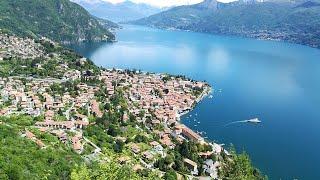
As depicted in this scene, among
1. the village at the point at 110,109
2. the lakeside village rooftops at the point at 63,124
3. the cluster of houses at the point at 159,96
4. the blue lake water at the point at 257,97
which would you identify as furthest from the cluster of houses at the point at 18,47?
the lakeside village rooftops at the point at 63,124

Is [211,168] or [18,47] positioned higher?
[18,47]

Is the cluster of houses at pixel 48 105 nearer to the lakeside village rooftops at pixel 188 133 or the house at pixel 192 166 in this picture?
the lakeside village rooftops at pixel 188 133

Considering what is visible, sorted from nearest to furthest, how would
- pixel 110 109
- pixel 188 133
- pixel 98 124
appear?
pixel 98 124
pixel 188 133
pixel 110 109

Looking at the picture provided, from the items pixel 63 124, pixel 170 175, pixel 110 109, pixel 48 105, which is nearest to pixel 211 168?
pixel 170 175

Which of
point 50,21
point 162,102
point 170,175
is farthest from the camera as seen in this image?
point 50,21

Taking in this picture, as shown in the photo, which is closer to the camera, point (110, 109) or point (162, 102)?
point (110, 109)

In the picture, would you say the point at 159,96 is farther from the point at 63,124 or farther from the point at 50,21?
the point at 50,21

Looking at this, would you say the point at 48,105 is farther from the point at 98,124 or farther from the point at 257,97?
the point at 257,97

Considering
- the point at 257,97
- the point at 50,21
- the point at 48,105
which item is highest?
the point at 50,21

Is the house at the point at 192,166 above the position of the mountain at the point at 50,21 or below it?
below
